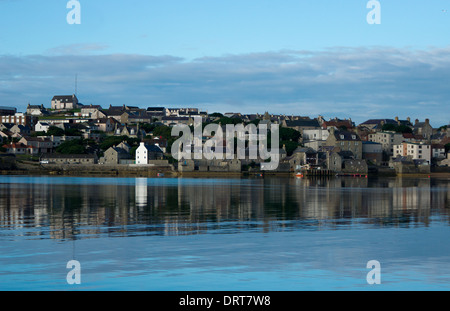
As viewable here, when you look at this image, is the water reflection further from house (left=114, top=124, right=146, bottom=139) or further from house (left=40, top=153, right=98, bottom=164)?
house (left=114, top=124, right=146, bottom=139)

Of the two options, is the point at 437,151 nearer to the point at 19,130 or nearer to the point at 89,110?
the point at 19,130

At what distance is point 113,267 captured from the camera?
1266 centimetres

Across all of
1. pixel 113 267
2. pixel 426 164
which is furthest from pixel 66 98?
pixel 113 267

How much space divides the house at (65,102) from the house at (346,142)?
297 feet

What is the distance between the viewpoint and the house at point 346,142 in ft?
309

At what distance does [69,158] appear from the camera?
9019 centimetres

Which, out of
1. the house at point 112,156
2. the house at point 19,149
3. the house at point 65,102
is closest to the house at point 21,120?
the house at point 65,102

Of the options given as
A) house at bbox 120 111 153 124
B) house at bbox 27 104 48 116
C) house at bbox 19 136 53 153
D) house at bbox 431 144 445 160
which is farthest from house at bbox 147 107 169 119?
house at bbox 431 144 445 160

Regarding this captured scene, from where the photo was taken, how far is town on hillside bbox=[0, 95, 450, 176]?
285 ft

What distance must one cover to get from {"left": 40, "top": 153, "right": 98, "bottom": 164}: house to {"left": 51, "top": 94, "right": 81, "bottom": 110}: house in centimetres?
7414

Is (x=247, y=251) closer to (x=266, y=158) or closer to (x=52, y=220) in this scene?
(x=52, y=220)

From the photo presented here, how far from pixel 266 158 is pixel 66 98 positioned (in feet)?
299

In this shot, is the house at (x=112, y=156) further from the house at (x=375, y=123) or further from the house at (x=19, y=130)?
the house at (x=375, y=123)

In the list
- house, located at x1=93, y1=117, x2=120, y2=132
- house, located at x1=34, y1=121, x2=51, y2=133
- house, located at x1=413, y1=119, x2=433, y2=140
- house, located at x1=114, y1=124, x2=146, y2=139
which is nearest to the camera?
house, located at x1=114, y1=124, x2=146, y2=139
